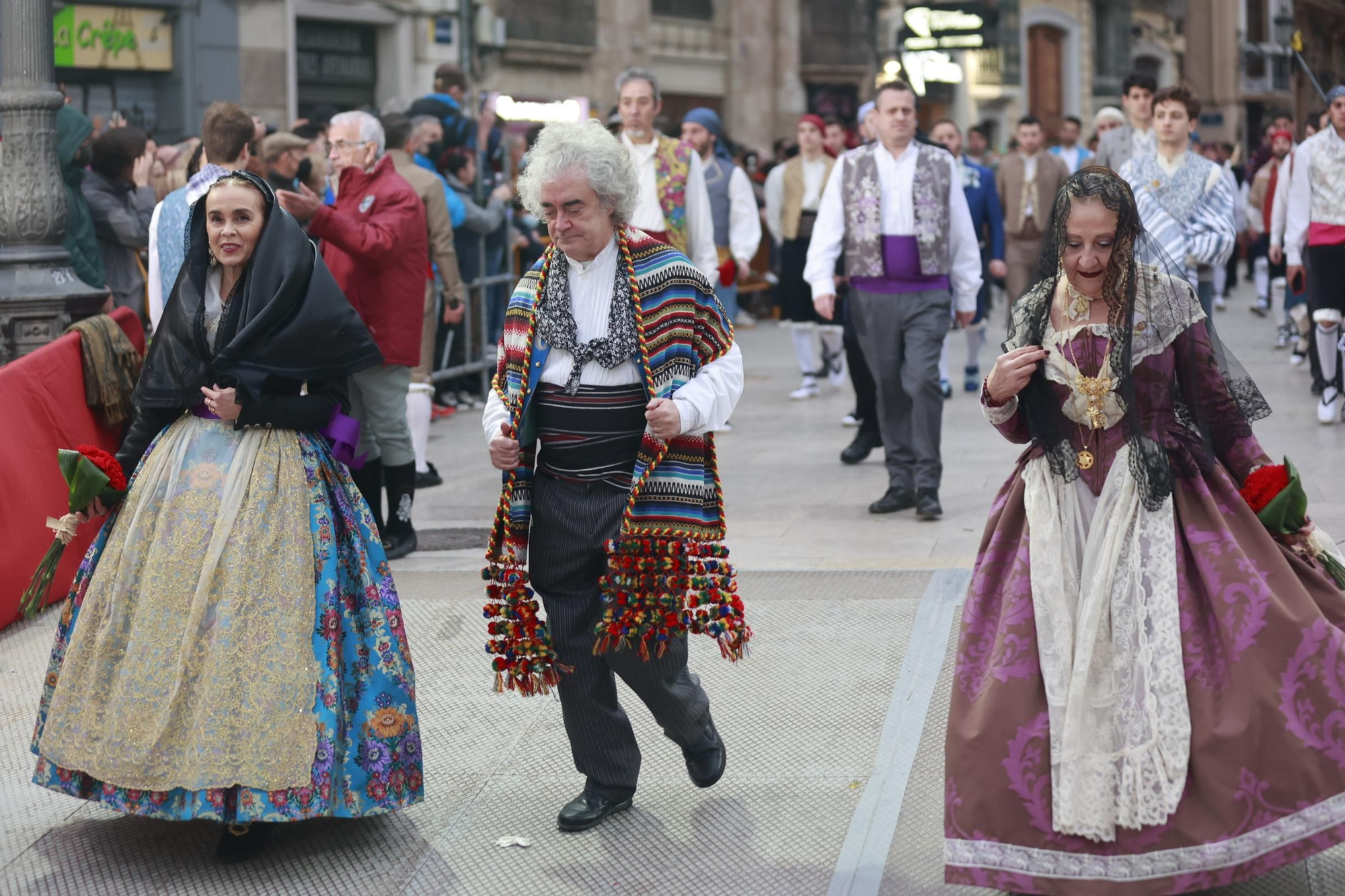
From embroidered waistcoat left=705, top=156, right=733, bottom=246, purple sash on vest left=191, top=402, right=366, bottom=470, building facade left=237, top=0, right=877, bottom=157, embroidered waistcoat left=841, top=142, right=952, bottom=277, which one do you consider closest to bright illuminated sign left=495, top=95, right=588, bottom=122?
building facade left=237, top=0, right=877, bottom=157

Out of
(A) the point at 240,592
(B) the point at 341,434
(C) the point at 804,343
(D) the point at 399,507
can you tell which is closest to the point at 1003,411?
(B) the point at 341,434

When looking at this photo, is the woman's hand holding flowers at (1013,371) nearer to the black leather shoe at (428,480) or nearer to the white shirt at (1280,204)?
the black leather shoe at (428,480)

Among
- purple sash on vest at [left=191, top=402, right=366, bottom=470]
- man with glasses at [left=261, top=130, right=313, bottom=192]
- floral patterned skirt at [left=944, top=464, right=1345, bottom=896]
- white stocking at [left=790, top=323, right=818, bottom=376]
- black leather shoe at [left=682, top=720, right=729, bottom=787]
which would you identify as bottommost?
black leather shoe at [left=682, top=720, right=729, bottom=787]

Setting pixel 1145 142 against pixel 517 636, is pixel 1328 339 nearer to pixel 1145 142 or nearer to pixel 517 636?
pixel 1145 142

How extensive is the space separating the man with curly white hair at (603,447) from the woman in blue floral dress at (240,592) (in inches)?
14.8

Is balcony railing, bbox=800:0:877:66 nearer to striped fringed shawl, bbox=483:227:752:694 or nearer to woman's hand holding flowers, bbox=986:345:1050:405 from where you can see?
striped fringed shawl, bbox=483:227:752:694

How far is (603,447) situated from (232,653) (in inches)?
39.0

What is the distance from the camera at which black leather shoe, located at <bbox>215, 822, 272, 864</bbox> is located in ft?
14.2

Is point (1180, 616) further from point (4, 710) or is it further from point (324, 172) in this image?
point (324, 172)

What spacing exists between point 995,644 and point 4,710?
331 centimetres

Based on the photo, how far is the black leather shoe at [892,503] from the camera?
27.3 ft

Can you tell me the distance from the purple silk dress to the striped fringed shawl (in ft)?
2.28

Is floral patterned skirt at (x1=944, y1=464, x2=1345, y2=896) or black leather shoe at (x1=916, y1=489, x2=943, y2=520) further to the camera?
black leather shoe at (x1=916, y1=489, x2=943, y2=520)

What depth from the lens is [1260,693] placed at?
366 centimetres
